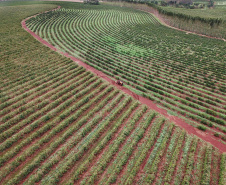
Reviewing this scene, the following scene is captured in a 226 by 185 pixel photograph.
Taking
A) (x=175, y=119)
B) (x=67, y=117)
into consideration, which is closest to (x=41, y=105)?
(x=67, y=117)

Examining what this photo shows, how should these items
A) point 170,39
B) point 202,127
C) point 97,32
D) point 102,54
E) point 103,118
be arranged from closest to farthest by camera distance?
1. point 202,127
2. point 103,118
3. point 102,54
4. point 170,39
5. point 97,32

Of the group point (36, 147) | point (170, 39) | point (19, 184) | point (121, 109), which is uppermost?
point (170, 39)

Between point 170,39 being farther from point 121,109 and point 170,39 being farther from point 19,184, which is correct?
point 19,184

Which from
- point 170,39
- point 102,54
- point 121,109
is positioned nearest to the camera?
point 121,109

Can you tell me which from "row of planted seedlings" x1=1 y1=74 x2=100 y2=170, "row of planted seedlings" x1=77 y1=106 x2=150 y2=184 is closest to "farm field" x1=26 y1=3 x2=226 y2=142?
"row of planted seedlings" x1=77 y1=106 x2=150 y2=184

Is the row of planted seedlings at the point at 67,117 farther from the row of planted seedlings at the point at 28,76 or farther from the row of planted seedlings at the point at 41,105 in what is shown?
the row of planted seedlings at the point at 28,76

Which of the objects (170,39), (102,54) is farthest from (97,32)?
(170,39)

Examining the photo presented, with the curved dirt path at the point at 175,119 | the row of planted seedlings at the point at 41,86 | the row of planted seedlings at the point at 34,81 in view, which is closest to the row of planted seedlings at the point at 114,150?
the curved dirt path at the point at 175,119

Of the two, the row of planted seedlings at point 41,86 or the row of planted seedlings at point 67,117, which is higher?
the row of planted seedlings at point 41,86
